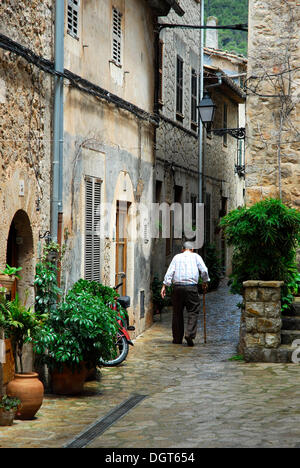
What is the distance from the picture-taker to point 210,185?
79.7 feet

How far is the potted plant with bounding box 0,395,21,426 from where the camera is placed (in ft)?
24.0

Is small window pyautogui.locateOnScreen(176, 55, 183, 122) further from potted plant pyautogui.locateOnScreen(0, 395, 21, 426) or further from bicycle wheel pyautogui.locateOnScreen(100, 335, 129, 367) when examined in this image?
potted plant pyautogui.locateOnScreen(0, 395, 21, 426)

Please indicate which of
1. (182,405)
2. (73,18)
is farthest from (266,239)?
(73,18)

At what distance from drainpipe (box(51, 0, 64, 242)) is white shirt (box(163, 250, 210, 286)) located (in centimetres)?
377

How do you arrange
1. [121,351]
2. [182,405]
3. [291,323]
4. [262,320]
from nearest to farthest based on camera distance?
1. [182,405]
2. [121,351]
3. [262,320]
4. [291,323]

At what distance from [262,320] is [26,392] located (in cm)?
473

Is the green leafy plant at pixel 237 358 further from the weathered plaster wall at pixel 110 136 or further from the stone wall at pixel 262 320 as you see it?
the weathered plaster wall at pixel 110 136

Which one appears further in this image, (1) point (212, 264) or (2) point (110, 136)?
(1) point (212, 264)

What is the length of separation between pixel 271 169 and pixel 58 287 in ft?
16.8

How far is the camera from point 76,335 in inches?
352

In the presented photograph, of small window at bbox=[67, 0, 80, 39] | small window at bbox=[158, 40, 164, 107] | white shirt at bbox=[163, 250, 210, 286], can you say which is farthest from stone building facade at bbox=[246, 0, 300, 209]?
small window at bbox=[67, 0, 80, 39]

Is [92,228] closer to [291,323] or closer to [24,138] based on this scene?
[24,138]

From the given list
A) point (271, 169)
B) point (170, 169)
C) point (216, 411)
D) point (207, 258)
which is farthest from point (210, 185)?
point (216, 411)

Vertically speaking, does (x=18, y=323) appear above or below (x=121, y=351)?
above
